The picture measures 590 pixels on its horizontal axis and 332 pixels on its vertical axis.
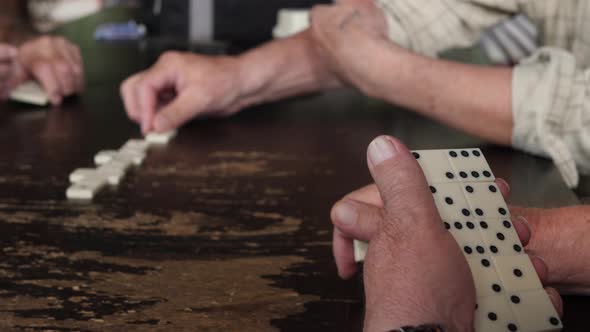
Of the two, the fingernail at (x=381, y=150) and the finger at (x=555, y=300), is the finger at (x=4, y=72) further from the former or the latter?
the finger at (x=555, y=300)

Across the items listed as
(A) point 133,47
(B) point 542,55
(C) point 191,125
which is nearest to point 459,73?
(B) point 542,55

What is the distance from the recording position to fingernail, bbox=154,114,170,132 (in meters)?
1.44

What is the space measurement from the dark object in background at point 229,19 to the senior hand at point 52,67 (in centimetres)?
64

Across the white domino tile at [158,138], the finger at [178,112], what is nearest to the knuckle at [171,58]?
the finger at [178,112]

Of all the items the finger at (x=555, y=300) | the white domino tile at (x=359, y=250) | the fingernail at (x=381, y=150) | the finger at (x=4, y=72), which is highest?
the fingernail at (x=381, y=150)

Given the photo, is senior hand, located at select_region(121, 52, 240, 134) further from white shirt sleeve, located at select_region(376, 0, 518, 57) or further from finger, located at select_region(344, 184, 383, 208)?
finger, located at select_region(344, 184, 383, 208)

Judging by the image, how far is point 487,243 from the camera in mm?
690

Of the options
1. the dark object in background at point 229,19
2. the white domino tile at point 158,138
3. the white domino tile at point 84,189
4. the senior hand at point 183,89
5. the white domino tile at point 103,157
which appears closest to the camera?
the white domino tile at point 84,189

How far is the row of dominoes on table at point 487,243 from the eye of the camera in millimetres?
649

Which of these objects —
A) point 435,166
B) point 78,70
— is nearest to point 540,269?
point 435,166

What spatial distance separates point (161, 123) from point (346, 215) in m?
0.74

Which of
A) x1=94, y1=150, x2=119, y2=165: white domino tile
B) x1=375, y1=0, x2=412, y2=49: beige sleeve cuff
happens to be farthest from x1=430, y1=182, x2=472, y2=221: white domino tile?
x1=375, y1=0, x2=412, y2=49: beige sleeve cuff

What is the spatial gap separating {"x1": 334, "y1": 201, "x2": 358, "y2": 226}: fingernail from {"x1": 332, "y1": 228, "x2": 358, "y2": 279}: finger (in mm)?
19

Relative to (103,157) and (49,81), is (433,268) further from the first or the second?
(49,81)
